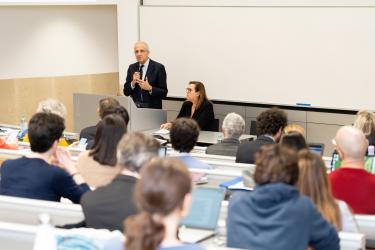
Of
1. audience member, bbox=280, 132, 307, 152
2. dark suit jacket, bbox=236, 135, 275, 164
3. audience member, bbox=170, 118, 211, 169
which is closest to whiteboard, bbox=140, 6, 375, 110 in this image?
dark suit jacket, bbox=236, 135, 275, 164

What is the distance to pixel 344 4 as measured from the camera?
8.48 meters

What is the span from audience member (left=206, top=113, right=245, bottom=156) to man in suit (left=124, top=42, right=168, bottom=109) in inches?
94.5

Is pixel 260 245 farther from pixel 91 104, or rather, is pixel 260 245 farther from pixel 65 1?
pixel 65 1

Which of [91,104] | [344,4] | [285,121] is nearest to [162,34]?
[91,104]

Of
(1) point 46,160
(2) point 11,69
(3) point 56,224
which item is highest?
(2) point 11,69

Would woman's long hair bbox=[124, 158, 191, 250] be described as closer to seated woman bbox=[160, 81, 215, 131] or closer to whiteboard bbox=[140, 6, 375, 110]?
seated woman bbox=[160, 81, 215, 131]

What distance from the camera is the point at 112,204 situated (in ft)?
11.3

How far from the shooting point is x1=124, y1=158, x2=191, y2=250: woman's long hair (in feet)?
7.69

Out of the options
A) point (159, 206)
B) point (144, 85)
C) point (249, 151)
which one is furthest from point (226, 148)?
point (159, 206)

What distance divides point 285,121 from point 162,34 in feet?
13.3

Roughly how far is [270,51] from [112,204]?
19.2 ft

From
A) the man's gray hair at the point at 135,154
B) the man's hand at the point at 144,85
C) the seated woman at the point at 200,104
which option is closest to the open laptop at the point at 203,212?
the man's gray hair at the point at 135,154

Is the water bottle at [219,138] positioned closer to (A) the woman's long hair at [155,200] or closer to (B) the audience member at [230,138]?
(B) the audience member at [230,138]

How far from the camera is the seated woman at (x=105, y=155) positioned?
14.8ft
